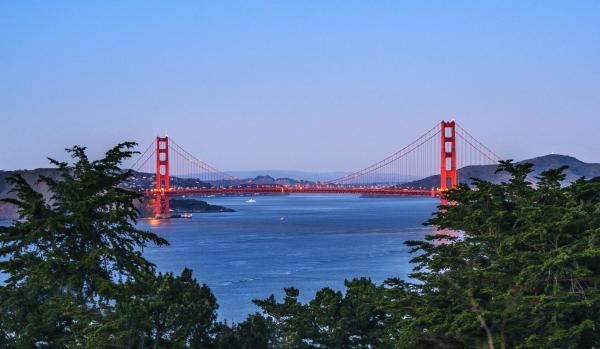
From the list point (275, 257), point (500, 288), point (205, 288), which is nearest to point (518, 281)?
point (500, 288)

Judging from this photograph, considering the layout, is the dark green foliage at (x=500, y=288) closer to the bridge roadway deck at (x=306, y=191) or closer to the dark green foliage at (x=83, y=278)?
the dark green foliage at (x=83, y=278)

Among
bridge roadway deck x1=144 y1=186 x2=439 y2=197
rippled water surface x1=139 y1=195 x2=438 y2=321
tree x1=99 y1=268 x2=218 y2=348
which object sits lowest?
rippled water surface x1=139 y1=195 x2=438 y2=321

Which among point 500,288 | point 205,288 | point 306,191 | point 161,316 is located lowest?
→ point 161,316

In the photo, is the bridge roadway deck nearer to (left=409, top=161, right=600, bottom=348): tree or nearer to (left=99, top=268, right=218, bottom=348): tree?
(left=409, top=161, right=600, bottom=348): tree

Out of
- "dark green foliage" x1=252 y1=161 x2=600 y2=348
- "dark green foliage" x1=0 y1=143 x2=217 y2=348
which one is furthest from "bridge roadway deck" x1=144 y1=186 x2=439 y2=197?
"dark green foliage" x1=0 y1=143 x2=217 y2=348

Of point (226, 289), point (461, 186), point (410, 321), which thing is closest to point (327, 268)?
point (226, 289)

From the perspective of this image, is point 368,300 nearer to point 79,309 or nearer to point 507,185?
point 507,185

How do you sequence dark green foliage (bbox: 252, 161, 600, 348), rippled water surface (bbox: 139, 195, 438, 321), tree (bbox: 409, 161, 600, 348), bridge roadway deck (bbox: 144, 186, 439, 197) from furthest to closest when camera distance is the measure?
bridge roadway deck (bbox: 144, 186, 439, 197) → rippled water surface (bbox: 139, 195, 438, 321) → dark green foliage (bbox: 252, 161, 600, 348) → tree (bbox: 409, 161, 600, 348)

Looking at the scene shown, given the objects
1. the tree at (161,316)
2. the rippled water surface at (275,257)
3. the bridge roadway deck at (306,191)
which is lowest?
the rippled water surface at (275,257)

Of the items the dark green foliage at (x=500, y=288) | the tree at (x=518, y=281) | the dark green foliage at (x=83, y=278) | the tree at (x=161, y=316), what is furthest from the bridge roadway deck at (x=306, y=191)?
the dark green foliage at (x=83, y=278)

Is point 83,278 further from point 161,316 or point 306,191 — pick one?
point 306,191

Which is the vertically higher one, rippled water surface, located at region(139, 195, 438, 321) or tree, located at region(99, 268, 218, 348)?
tree, located at region(99, 268, 218, 348)
